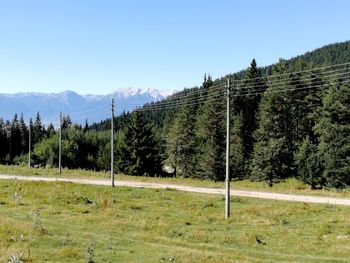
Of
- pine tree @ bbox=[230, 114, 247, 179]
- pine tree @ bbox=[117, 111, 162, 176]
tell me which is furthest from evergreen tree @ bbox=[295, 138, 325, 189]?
pine tree @ bbox=[117, 111, 162, 176]

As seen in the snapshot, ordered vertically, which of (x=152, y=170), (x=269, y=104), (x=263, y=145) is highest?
(x=269, y=104)

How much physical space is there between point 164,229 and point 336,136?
4302 cm

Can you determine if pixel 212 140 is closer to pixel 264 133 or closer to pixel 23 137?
pixel 264 133

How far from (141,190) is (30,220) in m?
16.3

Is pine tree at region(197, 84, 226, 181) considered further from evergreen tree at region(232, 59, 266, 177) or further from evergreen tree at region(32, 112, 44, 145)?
evergreen tree at region(32, 112, 44, 145)

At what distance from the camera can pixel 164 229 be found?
23.5m

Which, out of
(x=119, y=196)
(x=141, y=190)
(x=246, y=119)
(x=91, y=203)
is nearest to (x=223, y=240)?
(x=91, y=203)

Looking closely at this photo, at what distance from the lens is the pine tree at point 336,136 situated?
58.3 metres

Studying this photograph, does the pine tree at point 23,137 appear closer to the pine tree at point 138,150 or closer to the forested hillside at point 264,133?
the forested hillside at point 264,133

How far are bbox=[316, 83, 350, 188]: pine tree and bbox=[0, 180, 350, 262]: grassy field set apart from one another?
27766 millimetres

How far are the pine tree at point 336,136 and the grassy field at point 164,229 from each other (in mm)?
27766

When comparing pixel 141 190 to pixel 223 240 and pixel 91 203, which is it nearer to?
pixel 91 203

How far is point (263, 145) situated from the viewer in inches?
2820

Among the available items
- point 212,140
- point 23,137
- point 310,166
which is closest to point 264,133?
point 212,140
